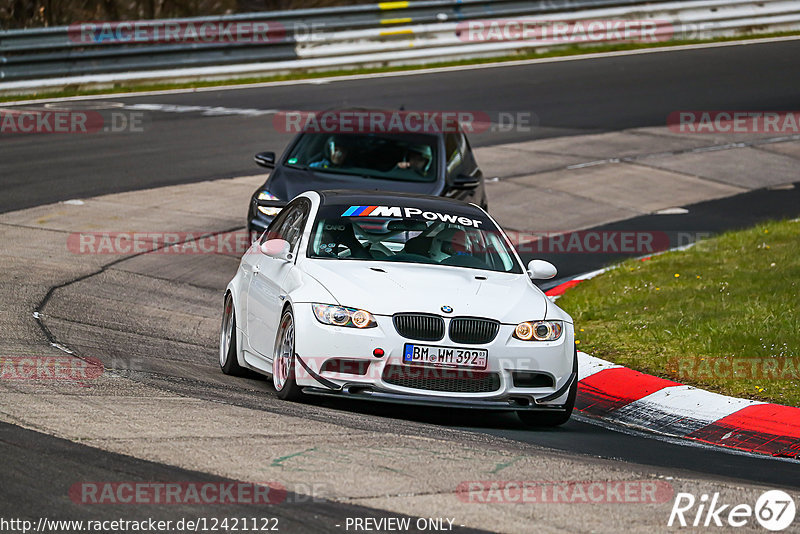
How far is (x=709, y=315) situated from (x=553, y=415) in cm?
329

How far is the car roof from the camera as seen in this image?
9.80 m

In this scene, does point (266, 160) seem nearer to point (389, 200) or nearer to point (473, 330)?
point (389, 200)

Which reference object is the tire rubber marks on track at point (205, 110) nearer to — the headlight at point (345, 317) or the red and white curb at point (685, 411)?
the red and white curb at point (685, 411)

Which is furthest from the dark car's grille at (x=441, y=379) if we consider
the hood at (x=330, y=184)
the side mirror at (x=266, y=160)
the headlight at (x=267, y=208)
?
the side mirror at (x=266, y=160)

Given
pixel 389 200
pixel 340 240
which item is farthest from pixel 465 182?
pixel 340 240

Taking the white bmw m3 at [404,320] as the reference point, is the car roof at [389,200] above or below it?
above

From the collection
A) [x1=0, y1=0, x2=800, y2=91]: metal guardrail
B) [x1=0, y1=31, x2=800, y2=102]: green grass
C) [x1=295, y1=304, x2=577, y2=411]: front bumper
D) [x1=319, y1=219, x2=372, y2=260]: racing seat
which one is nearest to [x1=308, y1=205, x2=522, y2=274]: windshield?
[x1=319, y1=219, x2=372, y2=260]: racing seat

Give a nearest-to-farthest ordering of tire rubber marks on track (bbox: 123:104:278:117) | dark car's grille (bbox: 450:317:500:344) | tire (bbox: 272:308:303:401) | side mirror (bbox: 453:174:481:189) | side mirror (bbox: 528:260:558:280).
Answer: dark car's grille (bbox: 450:317:500:344) → tire (bbox: 272:308:303:401) → side mirror (bbox: 528:260:558:280) → side mirror (bbox: 453:174:481:189) → tire rubber marks on track (bbox: 123:104:278:117)

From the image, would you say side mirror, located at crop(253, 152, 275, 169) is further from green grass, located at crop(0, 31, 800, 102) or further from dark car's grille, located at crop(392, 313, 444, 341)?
green grass, located at crop(0, 31, 800, 102)

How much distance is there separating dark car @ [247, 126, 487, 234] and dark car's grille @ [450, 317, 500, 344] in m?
5.26

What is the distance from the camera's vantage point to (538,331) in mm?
8531

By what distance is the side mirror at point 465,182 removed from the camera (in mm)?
13977

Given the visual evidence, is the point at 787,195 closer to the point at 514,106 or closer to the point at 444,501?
the point at 514,106

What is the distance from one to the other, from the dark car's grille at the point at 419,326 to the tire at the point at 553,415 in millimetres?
945
